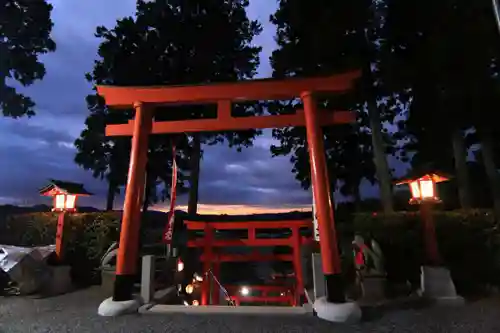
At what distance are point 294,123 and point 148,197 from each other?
45.3 feet

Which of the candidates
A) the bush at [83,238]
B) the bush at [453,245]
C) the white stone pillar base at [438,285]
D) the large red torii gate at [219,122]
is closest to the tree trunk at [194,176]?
the bush at [83,238]

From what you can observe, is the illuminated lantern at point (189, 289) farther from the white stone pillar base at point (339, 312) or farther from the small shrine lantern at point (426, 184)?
the small shrine lantern at point (426, 184)

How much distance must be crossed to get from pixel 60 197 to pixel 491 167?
611 inches

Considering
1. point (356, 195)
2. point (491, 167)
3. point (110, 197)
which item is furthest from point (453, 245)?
point (110, 197)

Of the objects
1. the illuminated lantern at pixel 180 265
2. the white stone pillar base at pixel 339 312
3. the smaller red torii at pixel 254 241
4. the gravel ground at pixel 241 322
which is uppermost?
the smaller red torii at pixel 254 241

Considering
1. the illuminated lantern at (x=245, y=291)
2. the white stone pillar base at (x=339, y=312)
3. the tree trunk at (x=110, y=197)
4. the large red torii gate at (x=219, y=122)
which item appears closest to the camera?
the white stone pillar base at (x=339, y=312)

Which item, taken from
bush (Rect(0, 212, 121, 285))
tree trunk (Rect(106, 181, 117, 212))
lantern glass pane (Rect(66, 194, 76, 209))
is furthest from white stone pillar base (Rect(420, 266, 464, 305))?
tree trunk (Rect(106, 181, 117, 212))

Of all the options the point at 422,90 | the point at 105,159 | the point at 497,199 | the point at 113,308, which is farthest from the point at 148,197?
the point at 497,199

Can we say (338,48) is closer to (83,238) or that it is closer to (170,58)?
(170,58)

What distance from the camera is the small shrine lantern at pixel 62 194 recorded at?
28.0 ft

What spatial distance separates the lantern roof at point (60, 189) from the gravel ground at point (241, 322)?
3248 mm

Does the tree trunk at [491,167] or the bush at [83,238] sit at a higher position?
the tree trunk at [491,167]

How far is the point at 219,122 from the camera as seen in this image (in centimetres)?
661

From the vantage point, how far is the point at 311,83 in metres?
6.38
